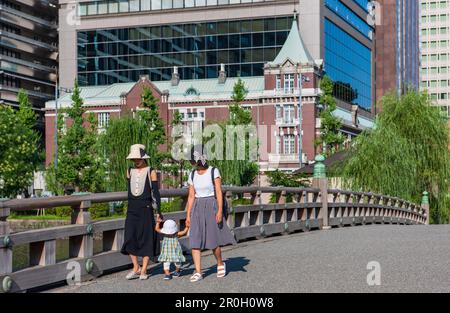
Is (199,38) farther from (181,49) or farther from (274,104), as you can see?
(274,104)

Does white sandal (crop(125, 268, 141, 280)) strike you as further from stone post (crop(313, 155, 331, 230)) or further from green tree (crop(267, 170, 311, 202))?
green tree (crop(267, 170, 311, 202))

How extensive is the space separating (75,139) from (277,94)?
20.1m

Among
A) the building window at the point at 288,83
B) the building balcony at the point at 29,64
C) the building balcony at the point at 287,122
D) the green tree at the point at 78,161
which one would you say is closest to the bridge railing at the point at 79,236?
the green tree at the point at 78,161

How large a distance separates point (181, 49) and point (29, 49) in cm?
1928

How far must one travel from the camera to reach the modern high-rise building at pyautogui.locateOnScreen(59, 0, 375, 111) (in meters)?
86.9

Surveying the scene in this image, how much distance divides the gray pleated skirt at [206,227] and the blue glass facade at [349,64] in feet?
247

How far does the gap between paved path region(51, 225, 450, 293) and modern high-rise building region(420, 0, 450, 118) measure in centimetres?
13815

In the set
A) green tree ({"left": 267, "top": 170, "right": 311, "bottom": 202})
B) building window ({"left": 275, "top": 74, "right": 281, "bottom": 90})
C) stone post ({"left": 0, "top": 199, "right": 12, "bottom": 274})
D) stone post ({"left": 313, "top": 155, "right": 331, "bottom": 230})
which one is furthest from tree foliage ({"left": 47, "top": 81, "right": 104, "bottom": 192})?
stone post ({"left": 0, "top": 199, "right": 12, "bottom": 274})

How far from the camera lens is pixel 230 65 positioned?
8831 cm

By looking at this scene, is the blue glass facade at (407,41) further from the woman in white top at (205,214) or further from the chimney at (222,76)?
the woman in white top at (205,214)

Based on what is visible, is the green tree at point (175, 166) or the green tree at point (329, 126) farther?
the green tree at point (175, 166)

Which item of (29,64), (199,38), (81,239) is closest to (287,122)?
(199,38)

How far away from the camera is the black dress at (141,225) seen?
1077 centimetres
